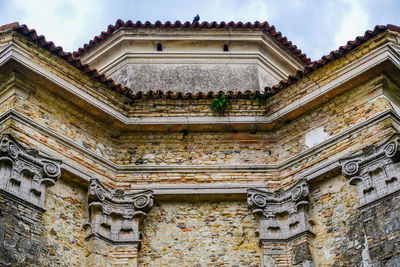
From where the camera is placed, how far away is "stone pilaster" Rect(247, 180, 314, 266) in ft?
34.0

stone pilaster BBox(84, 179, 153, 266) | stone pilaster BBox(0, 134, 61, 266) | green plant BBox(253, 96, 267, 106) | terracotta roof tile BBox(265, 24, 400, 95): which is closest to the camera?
stone pilaster BBox(0, 134, 61, 266)

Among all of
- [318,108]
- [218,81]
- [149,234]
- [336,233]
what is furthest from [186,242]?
[218,81]

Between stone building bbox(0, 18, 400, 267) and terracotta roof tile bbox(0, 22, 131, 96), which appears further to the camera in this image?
terracotta roof tile bbox(0, 22, 131, 96)

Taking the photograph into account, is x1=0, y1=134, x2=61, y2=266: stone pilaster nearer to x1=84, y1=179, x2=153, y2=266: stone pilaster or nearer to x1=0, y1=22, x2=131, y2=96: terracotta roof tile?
x1=84, y1=179, x2=153, y2=266: stone pilaster

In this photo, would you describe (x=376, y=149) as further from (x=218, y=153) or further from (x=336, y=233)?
(x=218, y=153)

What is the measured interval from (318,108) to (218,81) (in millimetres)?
3300

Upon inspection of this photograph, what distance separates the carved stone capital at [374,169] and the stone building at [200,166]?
0.02 meters

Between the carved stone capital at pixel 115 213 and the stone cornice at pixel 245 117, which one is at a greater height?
the stone cornice at pixel 245 117

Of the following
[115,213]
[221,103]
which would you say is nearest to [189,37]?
[221,103]

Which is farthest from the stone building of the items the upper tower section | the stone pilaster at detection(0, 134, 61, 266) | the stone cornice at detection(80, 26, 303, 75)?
the stone cornice at detection(80, 26, 303, 75)

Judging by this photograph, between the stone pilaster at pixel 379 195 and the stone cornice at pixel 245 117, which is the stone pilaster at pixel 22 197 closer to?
the stone cornice at pixel 245 117

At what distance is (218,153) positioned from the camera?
1173 cm

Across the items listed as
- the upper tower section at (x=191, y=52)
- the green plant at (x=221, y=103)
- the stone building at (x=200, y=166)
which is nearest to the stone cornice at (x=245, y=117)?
the stone building at (x=200, y=166)

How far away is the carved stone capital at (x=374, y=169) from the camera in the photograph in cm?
992
